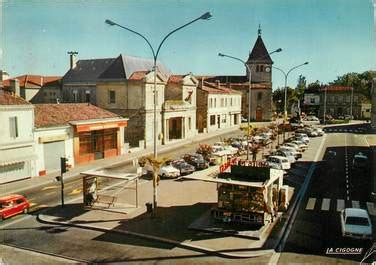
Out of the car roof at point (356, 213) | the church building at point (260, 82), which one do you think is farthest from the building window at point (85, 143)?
the church building at point (260, 82)

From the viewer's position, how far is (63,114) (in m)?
37.6

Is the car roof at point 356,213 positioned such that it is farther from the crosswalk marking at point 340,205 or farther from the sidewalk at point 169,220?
the sidewalk at point 169,220

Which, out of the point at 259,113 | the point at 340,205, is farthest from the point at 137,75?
the point at 259,113

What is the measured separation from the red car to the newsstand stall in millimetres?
10338

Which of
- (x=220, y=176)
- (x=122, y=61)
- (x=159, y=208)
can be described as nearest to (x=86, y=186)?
(x=159, y=208)

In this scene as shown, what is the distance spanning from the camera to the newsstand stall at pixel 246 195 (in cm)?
1912

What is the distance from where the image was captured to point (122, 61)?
51.6 m

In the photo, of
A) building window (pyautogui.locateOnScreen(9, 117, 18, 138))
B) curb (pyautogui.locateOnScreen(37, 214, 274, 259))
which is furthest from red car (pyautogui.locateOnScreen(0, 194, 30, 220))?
building window (pyautogui.locateOnScreen(9, 117, 18, 138))

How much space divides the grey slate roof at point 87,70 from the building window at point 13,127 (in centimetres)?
2748

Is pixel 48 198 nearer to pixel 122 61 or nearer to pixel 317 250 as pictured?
pixel 317 250

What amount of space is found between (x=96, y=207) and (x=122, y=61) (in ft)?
104

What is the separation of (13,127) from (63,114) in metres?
7.66

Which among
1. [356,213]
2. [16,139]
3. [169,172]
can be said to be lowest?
[169,172]

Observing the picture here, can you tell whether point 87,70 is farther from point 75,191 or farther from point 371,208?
point 371,208
